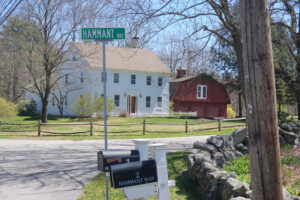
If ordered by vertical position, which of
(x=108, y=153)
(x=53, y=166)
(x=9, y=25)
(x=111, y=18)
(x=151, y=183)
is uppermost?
(x=9, y=25)

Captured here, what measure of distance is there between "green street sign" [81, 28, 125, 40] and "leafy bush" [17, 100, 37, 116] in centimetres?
3590

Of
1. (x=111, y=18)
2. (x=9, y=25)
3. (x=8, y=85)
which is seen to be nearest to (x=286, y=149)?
(x=111, y=18)

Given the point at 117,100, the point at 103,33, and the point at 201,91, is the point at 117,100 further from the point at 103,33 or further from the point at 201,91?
the point at 103,33

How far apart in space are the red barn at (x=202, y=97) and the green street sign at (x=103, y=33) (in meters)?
35.7

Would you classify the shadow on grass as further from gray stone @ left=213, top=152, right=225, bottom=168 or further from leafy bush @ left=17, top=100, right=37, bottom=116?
leafy bush @ left=17, top=100, right=37, bottom=116

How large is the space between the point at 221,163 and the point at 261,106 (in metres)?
5.06

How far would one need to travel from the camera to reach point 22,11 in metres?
24.1

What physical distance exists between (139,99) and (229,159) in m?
29.8

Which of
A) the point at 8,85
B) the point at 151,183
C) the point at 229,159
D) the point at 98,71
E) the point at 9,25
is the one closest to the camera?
the point at 151,183

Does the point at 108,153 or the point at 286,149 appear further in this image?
the point at 286,149

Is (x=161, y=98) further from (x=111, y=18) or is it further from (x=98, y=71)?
(x=111, y=18)

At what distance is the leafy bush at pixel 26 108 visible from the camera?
3888 centimetres

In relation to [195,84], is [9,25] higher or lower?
higher

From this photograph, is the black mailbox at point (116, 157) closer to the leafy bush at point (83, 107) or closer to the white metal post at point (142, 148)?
the white metal post at point (142, 148)
